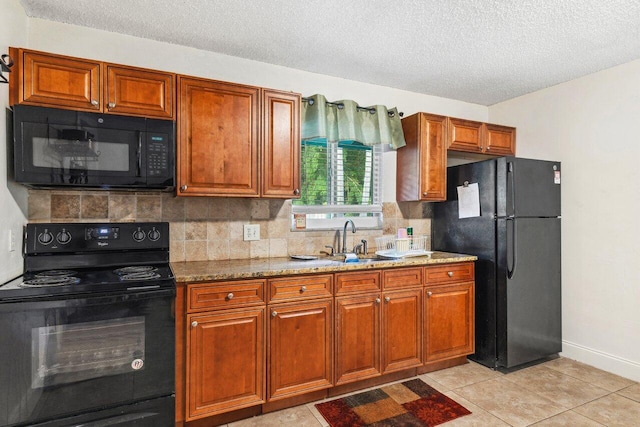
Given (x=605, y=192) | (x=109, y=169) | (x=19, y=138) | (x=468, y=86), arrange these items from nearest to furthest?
1. (x=19, y=138)
2. (x=109, y=169)
3. (x=605, y=192)
4. (x=468, y=86)

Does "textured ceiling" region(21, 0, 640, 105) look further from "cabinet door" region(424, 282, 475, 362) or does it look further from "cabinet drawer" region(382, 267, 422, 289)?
"cabinet door" region(424, 282, 475, 362)

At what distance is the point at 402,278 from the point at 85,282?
2.00 m

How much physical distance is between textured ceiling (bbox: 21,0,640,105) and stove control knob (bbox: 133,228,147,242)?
1347 millimetres

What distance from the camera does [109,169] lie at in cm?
211

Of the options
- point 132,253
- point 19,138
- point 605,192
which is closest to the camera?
point 19,138

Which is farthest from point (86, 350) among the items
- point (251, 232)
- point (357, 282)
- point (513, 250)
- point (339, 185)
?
point (513, 250)

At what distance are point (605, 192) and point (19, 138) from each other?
4086 mm

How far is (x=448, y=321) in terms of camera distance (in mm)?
2881

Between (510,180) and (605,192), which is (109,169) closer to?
(510,180)

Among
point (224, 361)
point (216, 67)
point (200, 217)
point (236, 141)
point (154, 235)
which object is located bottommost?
point (224, 361)

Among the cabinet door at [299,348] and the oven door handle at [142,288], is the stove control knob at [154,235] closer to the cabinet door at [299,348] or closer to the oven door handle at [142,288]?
the oven door handle at [142,288]

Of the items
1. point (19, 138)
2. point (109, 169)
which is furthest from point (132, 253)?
point (19, 138)

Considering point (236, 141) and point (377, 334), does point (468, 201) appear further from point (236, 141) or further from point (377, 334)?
point (236, 141)

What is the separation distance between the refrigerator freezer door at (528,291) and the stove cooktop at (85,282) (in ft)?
8.14
